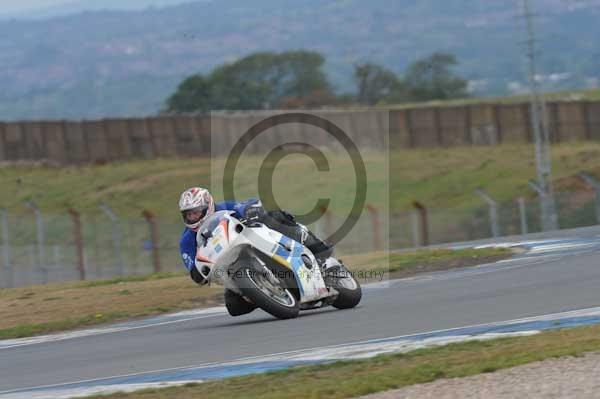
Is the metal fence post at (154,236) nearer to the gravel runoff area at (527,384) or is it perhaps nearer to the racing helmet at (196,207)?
the racing helmet at (196,207)

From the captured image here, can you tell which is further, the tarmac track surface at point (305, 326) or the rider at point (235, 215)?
the rider at point (235, 215)

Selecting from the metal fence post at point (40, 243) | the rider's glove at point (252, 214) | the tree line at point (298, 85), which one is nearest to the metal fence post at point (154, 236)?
the metal fence post at point (40, 243)

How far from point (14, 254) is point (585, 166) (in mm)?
22932

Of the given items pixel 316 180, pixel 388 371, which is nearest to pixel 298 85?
pixel 316 180

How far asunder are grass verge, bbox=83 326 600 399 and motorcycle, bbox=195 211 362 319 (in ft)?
7.45

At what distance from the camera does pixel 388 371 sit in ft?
31.0

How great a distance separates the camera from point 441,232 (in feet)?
97.0

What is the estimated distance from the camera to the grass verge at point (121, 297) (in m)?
15.2

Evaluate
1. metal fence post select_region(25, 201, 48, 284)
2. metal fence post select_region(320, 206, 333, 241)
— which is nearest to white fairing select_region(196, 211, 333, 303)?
metal fence post select_region(320, 206, 333, 241)

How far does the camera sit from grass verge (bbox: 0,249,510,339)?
1520cm

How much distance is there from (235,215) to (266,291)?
831mm

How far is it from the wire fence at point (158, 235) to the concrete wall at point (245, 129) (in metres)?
23.5

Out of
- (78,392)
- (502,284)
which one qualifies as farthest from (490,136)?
(78,392)

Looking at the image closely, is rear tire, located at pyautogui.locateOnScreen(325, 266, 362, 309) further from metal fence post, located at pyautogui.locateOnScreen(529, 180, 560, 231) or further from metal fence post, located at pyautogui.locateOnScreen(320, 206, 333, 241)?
metal fence post, located at pyautogui.locateOnScreen(529, 180, 560, 231)
